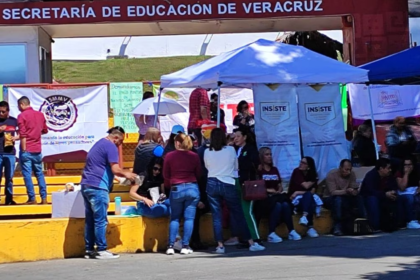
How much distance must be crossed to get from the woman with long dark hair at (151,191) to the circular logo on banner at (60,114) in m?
3.96

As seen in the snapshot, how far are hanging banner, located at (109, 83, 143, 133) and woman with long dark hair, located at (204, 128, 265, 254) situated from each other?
4701 mm

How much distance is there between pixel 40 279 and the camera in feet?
31.1

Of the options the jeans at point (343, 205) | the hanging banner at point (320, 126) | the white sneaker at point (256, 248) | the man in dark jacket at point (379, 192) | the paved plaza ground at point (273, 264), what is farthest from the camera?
the hanging banner at point (320, 126)

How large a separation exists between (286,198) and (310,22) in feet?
26.9

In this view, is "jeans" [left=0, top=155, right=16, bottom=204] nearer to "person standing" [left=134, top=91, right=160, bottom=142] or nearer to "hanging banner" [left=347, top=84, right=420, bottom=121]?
"person standing" [left=134, top=91, right=160, bottom=142]

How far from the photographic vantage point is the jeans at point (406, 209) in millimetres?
12422

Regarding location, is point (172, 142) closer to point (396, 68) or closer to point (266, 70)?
point (266, 70)

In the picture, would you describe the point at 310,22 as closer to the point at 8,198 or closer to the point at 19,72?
the point at 19,72

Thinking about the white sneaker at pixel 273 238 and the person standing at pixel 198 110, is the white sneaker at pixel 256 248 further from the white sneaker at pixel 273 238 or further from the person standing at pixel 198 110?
the person standing at pixel 198 110

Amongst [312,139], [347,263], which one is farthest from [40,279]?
[312,139]

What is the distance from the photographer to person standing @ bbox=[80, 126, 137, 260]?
34.6 feet

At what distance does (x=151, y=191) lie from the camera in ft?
37.6

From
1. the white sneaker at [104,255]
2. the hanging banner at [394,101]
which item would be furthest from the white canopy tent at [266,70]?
the hanging banner at [394,101]

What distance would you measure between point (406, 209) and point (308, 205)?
1634 mm
